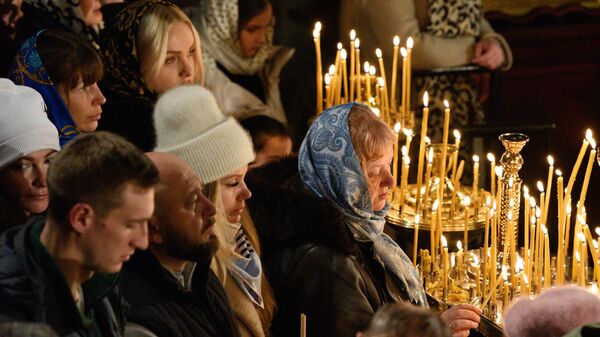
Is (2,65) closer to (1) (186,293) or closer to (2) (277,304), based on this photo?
(2) (277,304)

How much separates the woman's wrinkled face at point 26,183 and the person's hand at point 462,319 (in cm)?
103

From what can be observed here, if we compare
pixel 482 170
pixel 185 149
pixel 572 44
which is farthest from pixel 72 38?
pixel 572 44

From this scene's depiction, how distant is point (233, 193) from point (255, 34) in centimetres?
275

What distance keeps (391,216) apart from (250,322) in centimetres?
112

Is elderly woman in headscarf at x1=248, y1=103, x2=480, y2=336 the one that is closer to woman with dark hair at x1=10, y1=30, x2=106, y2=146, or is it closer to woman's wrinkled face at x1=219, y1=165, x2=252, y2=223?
woman's wrinkled face at x1=219, y1=165, x2=252, y2=223

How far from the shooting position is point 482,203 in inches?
153

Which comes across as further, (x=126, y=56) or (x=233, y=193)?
(x=126, y=56)

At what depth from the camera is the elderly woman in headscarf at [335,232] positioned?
2916mm

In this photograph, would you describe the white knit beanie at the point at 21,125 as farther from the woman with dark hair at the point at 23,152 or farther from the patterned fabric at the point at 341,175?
the patterned fabric at the point at 341,175

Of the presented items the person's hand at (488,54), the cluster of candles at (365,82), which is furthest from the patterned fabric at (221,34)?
the person's hand at (488,54)

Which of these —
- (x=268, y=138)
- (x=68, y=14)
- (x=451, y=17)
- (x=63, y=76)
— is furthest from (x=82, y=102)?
(x=451, y=17)

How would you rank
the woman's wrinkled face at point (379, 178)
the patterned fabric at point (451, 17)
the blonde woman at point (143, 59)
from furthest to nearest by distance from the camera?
1. the patterned fabric at point (451, 17)
2. the blonde woman at point (143, 59)
3. the woman's wrinkled face at point (379, 178)

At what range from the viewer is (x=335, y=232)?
9.57 feet

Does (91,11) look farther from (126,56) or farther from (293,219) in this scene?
(293,219)
